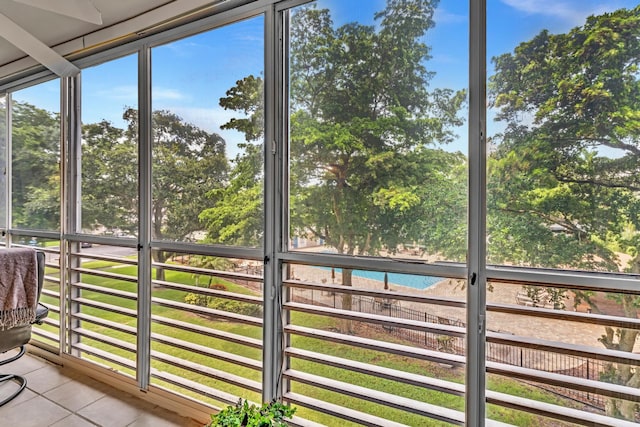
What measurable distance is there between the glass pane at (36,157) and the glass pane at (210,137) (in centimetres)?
121

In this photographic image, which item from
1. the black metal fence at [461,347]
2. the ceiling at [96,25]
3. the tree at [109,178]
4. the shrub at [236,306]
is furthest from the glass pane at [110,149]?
the black metal fence at [461,347]

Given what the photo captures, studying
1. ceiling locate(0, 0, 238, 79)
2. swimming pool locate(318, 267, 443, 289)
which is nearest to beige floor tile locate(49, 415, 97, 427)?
swimming pool locate(318, 267, 443, 289)

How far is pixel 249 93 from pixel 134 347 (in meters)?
1.84

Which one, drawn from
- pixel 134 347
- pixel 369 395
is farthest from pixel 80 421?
pixel 369 395

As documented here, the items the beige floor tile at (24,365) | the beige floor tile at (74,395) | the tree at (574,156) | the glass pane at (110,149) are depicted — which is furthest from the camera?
the beige floor tile at (24,365)

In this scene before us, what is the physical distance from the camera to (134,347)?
2.34m

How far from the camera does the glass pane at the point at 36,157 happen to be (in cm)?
279

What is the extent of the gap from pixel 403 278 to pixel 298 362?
2.40 feet

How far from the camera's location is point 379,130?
5.19ft

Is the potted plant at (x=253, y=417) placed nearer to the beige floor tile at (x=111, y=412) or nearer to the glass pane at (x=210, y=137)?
the glass pane at (x=210, y=137)

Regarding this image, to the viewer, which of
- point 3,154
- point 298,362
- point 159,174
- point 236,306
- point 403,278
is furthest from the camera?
point 3,154

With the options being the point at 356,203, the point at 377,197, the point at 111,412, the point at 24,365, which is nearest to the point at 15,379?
the point at 24,365

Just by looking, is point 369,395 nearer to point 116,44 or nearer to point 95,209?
point 95,209

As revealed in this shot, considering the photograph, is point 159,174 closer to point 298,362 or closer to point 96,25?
point 96,25
